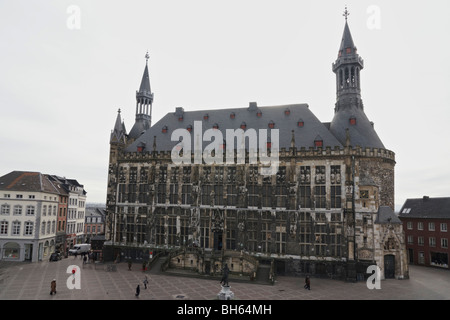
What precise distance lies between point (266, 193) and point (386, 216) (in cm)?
1579

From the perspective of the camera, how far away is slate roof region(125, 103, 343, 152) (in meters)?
41.8

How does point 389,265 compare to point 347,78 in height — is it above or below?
below

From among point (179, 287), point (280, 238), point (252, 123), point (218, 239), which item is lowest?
point (179, 287)

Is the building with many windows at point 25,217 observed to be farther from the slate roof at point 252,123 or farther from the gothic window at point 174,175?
the gothic window at point 174,175

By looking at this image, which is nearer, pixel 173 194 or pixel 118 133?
pixel 173 194

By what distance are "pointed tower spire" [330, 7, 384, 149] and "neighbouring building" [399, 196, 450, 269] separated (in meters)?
21.1

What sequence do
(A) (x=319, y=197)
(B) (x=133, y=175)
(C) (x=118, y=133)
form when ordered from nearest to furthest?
(A) (x=319, y=197), (B) (x=133, y=175), (C) (x=118, y=133)

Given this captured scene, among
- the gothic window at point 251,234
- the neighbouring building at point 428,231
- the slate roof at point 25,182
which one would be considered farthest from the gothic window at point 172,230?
the neighbouring building at point 428,231

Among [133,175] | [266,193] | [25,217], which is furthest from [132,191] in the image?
[266,193]

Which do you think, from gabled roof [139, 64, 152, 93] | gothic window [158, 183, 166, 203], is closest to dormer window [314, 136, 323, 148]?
gothic window [158, 183, 166, 203]

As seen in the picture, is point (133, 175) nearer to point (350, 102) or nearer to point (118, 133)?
point (118, 133)

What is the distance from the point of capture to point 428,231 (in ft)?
168

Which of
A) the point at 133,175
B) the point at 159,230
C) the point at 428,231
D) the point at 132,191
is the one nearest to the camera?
the point at 159,230

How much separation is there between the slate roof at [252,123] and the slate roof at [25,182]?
18218 mm
